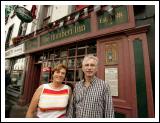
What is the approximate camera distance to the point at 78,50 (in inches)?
174

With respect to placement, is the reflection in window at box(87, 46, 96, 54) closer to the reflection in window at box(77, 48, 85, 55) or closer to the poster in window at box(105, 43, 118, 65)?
the reflection in window at box(77, 48, 85, 55)

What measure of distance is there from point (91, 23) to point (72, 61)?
1.39m

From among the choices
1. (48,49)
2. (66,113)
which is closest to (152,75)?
(66,113)

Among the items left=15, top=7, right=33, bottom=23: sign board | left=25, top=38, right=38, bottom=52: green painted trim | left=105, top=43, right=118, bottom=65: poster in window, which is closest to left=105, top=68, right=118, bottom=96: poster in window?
left=105, top=43, right=118, bottom=65: poster in window

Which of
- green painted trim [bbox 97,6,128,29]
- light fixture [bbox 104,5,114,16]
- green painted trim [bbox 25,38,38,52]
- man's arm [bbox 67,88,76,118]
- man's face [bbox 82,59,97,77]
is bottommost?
man's arm [bbox 67,88,76,118]

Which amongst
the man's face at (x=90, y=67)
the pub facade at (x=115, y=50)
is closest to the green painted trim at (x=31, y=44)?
the pub facade at (x=115, y=50)

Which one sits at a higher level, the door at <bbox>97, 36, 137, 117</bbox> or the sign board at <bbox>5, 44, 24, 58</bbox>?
the sign board at <bbox>5, 44, 24, 58</bbox>

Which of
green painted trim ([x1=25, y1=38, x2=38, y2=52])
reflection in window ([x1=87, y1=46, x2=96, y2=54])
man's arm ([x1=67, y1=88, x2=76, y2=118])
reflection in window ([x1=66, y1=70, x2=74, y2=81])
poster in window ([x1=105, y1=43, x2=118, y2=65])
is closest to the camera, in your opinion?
man's arm ([x1=67, y1=88, x2=76, y2=118])

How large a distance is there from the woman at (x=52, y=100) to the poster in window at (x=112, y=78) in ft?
5.85

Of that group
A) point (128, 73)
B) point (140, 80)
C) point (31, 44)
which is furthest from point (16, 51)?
point (140, 80)

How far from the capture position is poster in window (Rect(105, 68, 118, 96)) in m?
3.26

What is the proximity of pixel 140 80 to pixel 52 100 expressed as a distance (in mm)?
2065

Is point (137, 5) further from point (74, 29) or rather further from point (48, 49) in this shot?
point (48, 49)

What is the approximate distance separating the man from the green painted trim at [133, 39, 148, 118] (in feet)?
5.16
